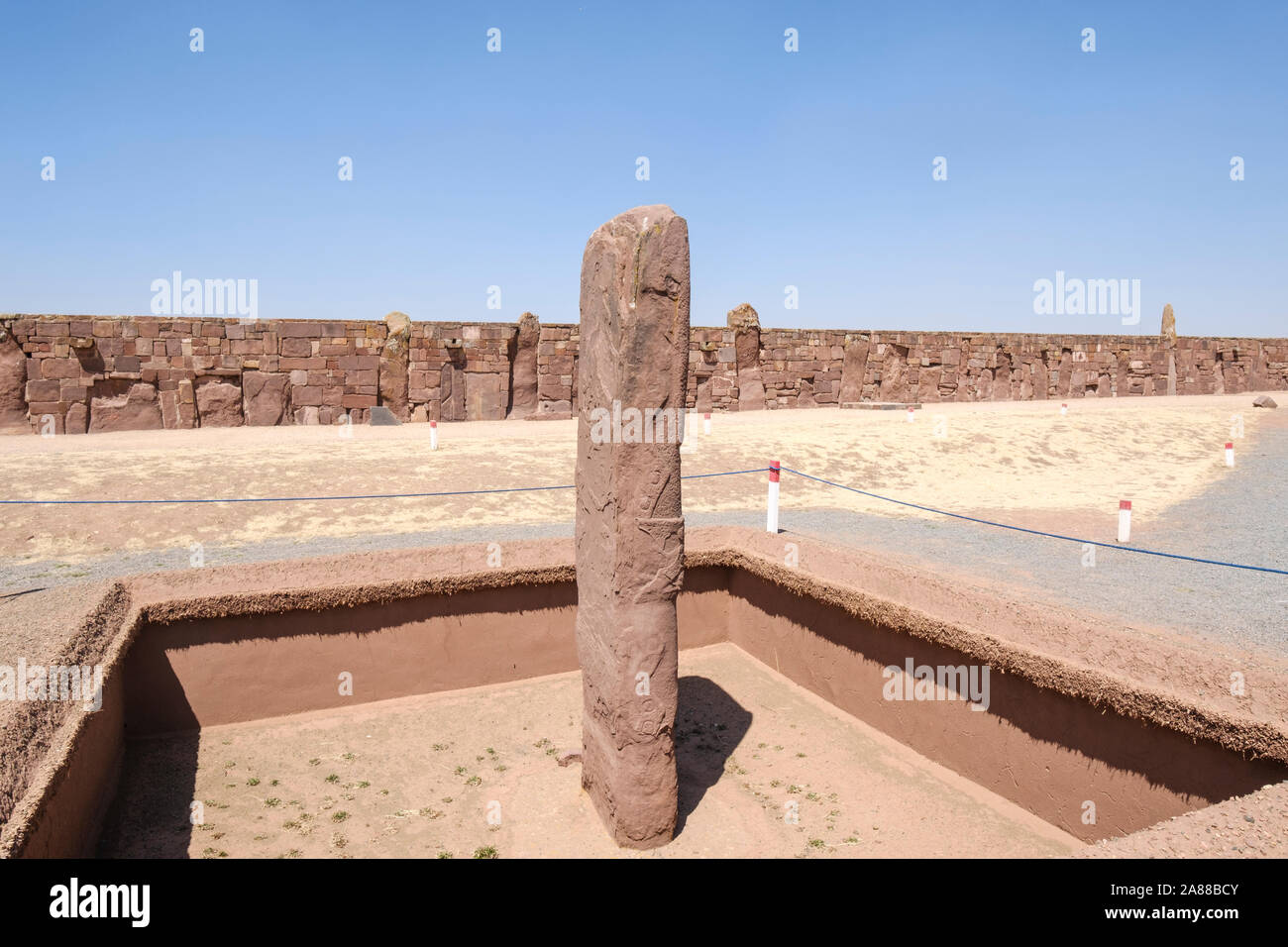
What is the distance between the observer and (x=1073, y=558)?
684cm

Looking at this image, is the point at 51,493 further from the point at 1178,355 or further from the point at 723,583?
the point at 1178,355

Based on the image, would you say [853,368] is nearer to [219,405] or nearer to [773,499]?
[773,499]

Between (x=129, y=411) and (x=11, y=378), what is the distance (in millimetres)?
1730

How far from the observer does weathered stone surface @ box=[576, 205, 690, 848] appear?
3.97 metres

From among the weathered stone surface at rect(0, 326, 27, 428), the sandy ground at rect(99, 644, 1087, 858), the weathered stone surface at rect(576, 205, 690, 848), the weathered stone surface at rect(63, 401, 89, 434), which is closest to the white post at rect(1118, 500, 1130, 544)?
the sandy ground at rect(99, 644, 1087, 858)

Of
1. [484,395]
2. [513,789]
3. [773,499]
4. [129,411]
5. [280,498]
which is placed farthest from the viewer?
[484,395]

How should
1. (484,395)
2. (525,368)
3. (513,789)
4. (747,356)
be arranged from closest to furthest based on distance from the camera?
1. (513,789)
2. (484,395)
3. (525,368)
4. (747,356)

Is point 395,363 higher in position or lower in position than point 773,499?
higher

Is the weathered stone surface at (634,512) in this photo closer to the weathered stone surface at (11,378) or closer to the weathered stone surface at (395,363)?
the weathered stone surface at (395,363)

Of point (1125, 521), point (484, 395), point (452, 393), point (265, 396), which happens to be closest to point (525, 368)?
point (484, 395)

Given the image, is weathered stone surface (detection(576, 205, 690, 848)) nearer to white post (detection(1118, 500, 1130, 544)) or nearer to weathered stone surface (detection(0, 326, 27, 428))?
white post (detection(1118, 500, 1130, 544))

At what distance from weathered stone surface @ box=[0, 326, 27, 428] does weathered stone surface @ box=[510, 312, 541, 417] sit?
27.2ft

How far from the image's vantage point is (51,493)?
27.6 feet

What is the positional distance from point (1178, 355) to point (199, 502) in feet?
88.0
